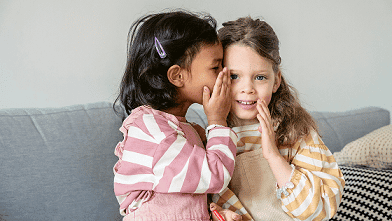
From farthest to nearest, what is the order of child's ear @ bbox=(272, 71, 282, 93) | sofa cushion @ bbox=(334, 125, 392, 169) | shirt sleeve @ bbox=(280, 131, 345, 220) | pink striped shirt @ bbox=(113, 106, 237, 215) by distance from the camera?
sofa cushion @ bbox=(334, 125, 392, 169) → child's ear @ bbox=(272, 71, 282, 93) → shirt sleeve @ bbox=(280, 131, 345, 220) → pink striped shirt @ bbox=(113, 106, 237, 215)

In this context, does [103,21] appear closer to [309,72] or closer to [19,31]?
[19,31]

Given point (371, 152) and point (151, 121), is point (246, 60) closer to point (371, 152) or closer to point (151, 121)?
point (151, 121)

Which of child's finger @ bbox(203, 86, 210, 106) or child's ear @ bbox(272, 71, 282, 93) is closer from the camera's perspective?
child's finger @ bbox(203, 86, 210, 106)

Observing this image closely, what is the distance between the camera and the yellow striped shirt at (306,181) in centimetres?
93

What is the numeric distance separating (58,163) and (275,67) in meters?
0.77

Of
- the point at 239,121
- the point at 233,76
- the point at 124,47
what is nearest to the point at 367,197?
the point at 239,121

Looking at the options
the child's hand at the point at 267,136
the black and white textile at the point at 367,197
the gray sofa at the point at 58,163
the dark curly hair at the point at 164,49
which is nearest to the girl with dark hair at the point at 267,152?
the child's hand at the point at 267,136

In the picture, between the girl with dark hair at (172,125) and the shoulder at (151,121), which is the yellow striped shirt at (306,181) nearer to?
the girl with dark hair at (172,125)

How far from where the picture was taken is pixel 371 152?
1.52 meters

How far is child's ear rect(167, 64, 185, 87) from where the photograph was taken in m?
0.96

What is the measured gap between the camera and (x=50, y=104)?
5.08 feet

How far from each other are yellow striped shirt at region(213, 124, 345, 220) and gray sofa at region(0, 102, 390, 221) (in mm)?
496

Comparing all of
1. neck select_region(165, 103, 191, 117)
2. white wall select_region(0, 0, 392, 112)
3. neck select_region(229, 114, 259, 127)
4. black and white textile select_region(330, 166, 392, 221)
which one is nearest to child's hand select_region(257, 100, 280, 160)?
neck select_region(229, 114, 259, 127)

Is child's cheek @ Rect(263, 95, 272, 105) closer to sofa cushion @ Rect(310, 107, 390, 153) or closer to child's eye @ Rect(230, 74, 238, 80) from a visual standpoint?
child's eye @ Rect(230, 74, 238, 80)
